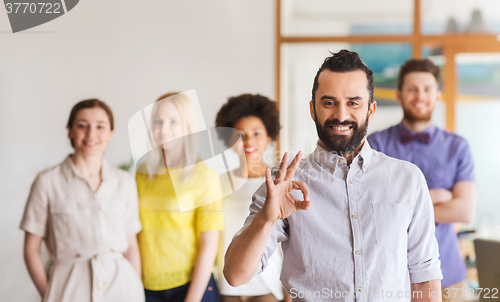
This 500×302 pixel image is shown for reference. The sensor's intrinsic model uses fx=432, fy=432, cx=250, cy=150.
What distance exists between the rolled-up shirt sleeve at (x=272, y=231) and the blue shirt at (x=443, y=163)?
3.02ft

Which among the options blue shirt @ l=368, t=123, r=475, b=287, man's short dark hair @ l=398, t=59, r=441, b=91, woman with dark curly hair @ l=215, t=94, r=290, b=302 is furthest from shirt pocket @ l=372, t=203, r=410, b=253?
man's short dark hair @ l=398, t=59, r=441, b=91

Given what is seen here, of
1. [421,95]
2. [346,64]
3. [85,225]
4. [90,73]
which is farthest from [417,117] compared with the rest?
[90,73]

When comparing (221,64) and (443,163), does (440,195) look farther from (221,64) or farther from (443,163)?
(221,64)

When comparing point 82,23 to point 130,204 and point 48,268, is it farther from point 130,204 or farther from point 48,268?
point 48,268

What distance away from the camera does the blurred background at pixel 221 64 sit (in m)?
2.23

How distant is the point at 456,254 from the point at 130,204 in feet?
4.60

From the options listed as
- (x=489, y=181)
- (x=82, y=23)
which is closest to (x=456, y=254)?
(x=489, y=181)

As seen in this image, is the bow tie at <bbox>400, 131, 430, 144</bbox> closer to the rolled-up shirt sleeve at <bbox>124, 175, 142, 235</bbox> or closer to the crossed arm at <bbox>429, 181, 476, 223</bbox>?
the crossed arm at <bbox>429, 181, 476, 223</bbox>

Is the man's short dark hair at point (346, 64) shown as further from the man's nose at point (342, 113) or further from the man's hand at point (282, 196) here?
the man's hand at point (282, 196)

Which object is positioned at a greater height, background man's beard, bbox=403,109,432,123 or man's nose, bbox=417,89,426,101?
man's nose, bbox=417,89,426,101

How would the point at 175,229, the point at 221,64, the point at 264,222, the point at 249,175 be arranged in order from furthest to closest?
1. the point at 221,64
2. the point at 249,175
3. the point at 175,229
4. the point at 264,222

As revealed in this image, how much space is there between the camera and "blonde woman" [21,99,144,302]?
1822mm

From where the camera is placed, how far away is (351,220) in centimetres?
105

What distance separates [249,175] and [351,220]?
30.8 inches
